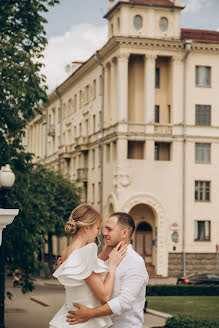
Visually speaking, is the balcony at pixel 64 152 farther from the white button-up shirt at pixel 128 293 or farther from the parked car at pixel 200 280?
the white button-up shirt at pixel 128 293

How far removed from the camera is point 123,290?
557 cm

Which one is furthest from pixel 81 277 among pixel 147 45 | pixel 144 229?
pixel 144 229

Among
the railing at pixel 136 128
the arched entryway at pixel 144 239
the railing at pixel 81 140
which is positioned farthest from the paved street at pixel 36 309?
the railing at pixel 81 140

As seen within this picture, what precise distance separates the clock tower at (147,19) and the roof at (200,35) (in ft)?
4.81

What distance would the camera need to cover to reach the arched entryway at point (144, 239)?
5047 centimetres

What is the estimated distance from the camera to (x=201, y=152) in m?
50.2

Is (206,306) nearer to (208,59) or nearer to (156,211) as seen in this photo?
(156,211)

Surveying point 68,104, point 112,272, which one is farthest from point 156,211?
point 112,272

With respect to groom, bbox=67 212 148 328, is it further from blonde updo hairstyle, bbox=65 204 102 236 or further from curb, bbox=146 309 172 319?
curb, bbox=146 309 172 319

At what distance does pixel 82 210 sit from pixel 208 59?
4633 cm

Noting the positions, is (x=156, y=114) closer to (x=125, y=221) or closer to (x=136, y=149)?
(x=136, y=149)

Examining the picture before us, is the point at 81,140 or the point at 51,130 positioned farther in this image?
the point at 51,130

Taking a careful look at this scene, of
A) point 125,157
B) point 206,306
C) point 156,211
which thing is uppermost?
point 125,157

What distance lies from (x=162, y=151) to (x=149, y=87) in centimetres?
464
